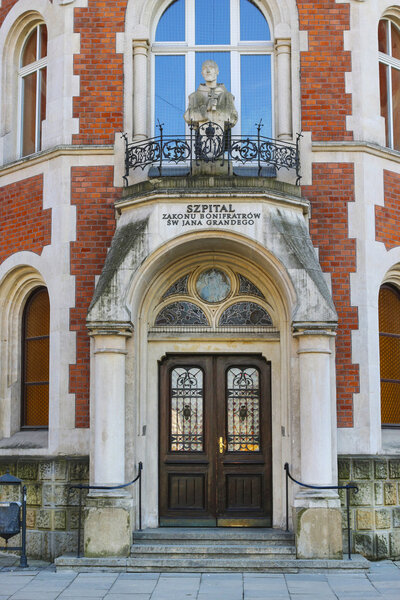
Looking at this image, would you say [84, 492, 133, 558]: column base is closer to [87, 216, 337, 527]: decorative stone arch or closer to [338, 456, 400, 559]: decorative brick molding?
[87, 216, 337, 527]: decorative stone arch

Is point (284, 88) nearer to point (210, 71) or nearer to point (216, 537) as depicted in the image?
point (210, 71)

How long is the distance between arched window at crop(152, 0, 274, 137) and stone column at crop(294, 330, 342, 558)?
12.2ft

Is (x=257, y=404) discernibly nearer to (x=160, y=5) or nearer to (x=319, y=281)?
(x=319, y=281)

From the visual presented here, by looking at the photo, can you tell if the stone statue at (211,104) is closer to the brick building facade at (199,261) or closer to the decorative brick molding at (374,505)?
the brick building facade at (199,261)

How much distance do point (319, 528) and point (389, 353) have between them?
322cm

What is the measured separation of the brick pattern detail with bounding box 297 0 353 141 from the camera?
12.8 meters

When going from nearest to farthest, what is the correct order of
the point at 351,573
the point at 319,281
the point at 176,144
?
the point at 351,573 → the point at 319,281 → the point at 176,144

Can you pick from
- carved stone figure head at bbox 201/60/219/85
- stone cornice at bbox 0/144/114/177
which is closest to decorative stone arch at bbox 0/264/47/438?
stone cornice at bbox 0/144/114/177

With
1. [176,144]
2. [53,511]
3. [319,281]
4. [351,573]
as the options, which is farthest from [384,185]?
[53,511]

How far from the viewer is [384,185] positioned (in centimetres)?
1289

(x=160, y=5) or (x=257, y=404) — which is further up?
(x=160, y=5)

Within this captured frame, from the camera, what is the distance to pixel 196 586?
1012 centimetres

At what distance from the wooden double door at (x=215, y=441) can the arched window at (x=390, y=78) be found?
420 centimetres

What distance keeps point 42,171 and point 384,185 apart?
502cm
